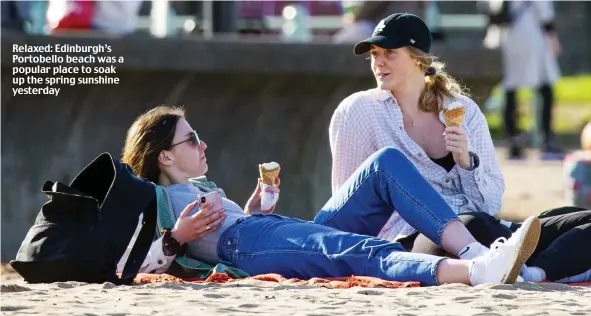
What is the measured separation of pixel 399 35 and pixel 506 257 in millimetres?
1387

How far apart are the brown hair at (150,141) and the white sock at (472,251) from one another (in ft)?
4.57

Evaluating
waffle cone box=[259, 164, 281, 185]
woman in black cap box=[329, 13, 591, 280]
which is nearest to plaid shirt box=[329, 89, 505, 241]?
woman in black cap box=[329, 13, 591, 280]

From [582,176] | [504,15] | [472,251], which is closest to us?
[472,251]

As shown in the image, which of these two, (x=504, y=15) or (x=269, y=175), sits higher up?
(x=504, y=15)

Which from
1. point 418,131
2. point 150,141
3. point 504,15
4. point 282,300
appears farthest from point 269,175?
point 504,15

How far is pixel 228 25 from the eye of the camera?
34.2 feet

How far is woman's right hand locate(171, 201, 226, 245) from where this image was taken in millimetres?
5895

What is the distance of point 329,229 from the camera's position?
5887mm

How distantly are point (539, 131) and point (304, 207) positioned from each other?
627cm

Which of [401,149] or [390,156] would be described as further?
[401,149]

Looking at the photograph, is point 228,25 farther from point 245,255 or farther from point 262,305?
point 262,305

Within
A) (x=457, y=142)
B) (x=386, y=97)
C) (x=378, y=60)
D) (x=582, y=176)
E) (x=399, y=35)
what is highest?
(x=399, y=35)

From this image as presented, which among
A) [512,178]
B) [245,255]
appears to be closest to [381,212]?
[245,255]

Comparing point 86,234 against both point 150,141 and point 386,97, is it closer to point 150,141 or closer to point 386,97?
point 150,141
